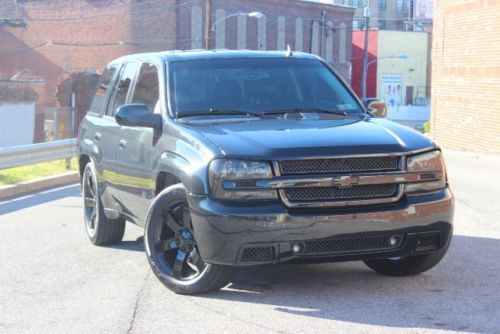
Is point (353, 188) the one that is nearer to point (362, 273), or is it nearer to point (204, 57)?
point (362, 273)

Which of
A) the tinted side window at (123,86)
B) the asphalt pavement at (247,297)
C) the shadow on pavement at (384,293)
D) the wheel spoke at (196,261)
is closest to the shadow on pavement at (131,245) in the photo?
the asphalt pavement at (247,297)

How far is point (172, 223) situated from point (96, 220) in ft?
7.64

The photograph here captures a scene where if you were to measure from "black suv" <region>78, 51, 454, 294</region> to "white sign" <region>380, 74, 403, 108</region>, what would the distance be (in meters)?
75.2

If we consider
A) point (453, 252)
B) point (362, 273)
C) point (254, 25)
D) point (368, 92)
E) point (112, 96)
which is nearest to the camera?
point (362, 273)

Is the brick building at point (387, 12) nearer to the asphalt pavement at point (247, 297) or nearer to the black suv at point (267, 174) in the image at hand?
the asphalt pavement at point (247, 297)

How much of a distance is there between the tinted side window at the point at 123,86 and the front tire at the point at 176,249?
2.01 meters

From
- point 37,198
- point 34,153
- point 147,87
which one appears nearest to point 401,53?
point 34,153

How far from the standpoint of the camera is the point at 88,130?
29.8ft

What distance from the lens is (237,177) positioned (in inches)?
233

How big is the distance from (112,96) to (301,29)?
59279 millimetres

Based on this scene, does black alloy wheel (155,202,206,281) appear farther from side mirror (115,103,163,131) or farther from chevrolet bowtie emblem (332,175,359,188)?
chevrolet bowtie emblem (332,175,359,188)

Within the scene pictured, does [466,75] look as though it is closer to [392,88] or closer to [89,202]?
[89,202]

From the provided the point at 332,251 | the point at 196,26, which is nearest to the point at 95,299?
the point at 332,251

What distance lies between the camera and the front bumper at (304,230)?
230 inches
